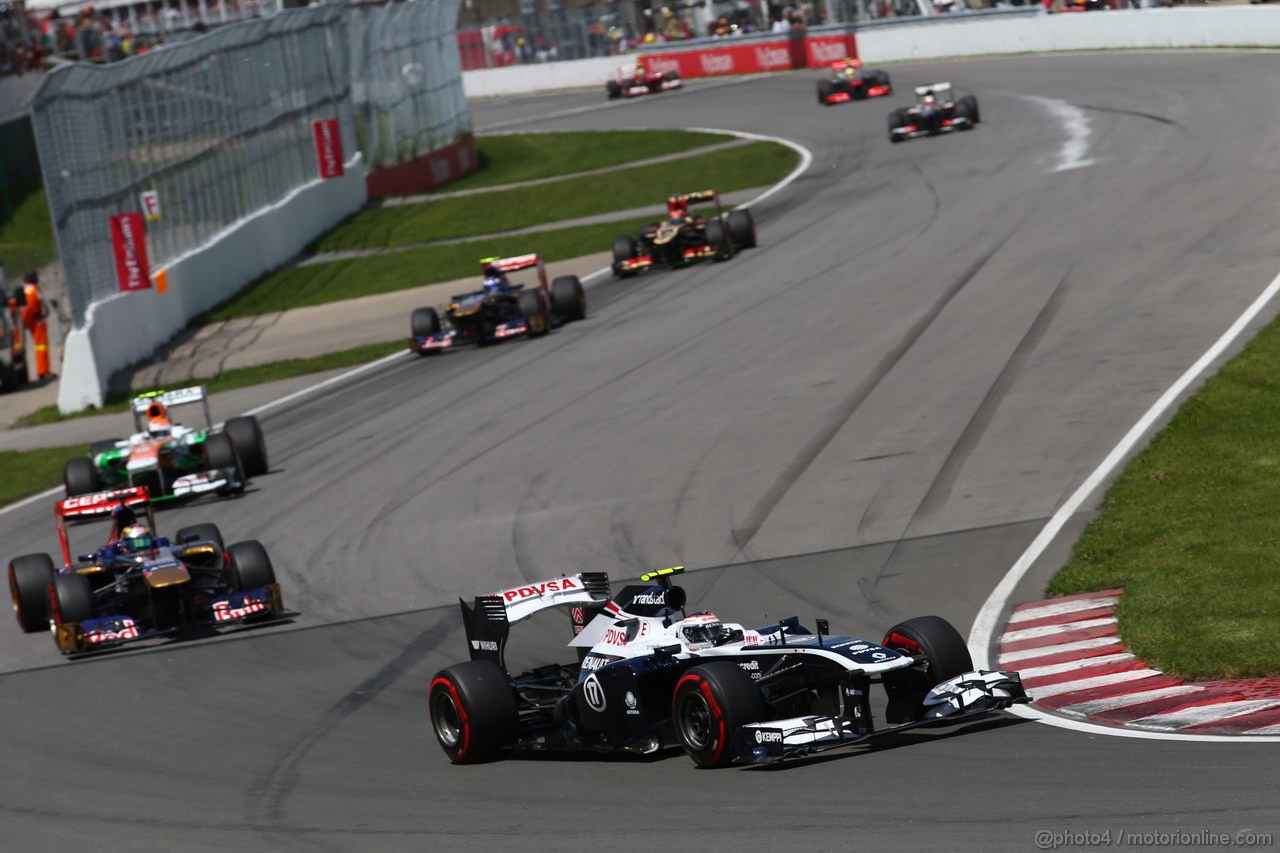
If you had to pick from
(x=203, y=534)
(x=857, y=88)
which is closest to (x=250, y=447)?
(x=203, y=534)

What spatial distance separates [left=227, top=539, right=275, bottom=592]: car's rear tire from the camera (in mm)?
16531

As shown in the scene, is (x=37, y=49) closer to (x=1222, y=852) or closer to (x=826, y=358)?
(x=826, y=358)

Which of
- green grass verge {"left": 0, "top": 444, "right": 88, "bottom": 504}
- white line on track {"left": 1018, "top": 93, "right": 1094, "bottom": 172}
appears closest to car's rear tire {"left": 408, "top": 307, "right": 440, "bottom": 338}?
green grass verge {"left": 0, "top": 444, "right": 88, "bottom": 504}

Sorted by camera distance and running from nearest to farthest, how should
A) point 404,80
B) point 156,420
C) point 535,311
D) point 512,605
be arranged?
point 512,605 < point 156,420 < point 535,311 < point 404,80

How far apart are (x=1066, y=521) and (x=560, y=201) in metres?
33.2

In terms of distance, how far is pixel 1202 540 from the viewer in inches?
574

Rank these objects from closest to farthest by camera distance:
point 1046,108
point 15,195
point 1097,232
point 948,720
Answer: point 948,720 → point 1097,232 → point 1046,108 → point 15,195

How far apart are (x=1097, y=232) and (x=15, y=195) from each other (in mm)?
40120

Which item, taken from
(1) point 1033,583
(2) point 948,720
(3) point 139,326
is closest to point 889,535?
(1) point 1033,583

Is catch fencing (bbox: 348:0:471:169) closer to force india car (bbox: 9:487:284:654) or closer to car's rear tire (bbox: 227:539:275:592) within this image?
force india car (bbox: 9:487:284:654)

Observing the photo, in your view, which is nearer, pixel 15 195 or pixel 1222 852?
pixel 1222 852

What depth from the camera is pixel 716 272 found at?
109ft

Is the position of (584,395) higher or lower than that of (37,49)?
lower

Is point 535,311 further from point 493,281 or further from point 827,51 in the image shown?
point 827,51
